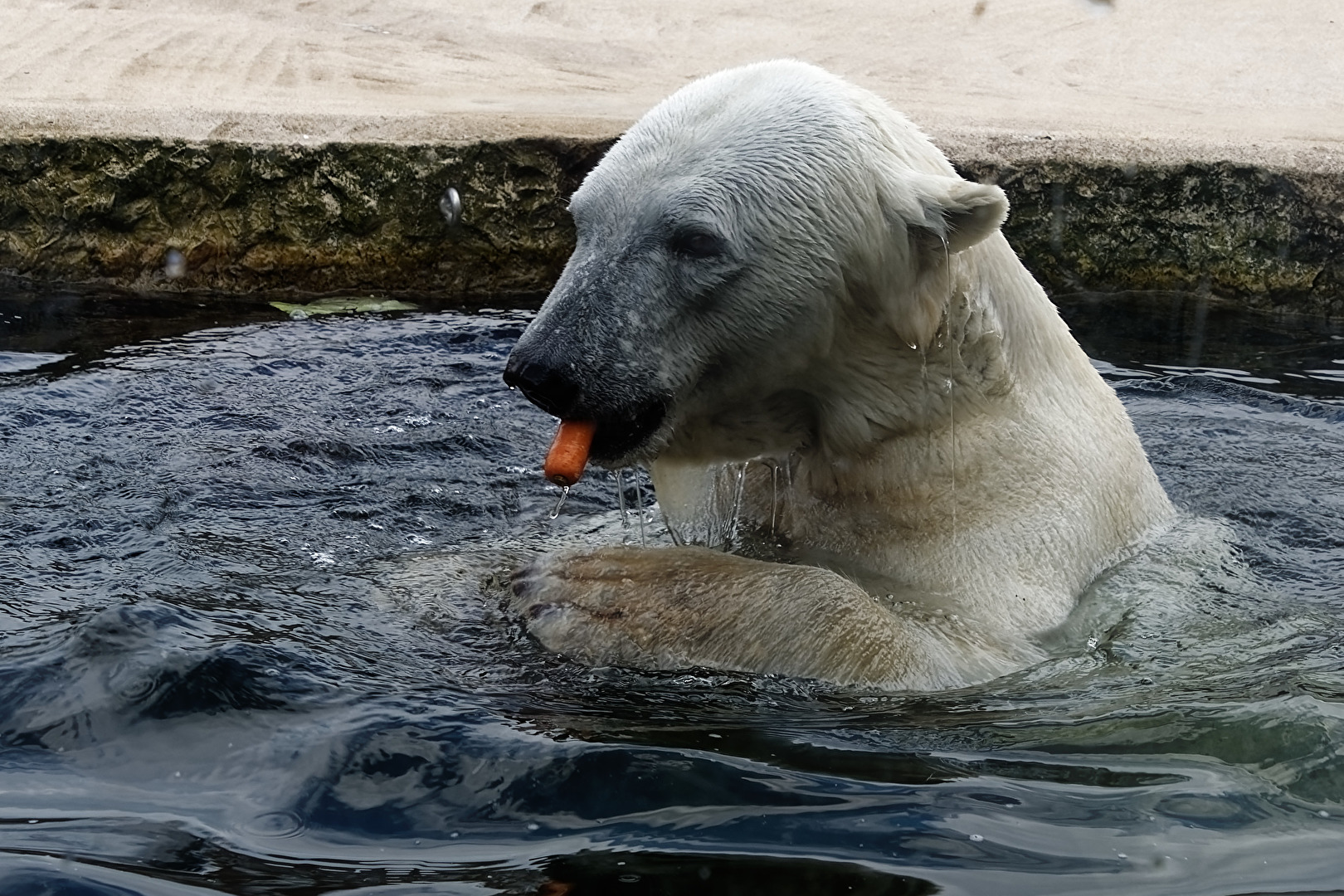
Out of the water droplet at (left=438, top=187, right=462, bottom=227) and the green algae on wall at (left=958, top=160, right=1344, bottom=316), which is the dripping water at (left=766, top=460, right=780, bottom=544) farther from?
the water droplet at (left=438, top=187, right=462, bottom=227)

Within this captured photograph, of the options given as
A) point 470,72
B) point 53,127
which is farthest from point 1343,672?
point 470,72

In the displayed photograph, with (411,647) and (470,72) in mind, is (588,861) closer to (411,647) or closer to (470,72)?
(411,647)

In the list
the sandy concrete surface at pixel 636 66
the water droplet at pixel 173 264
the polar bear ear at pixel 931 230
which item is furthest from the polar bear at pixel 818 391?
the water droplet at pixel 173 264

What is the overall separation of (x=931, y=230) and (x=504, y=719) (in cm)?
117

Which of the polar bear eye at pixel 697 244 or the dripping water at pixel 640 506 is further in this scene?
the dripping water at pixel 640 506

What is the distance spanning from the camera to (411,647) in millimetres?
2857

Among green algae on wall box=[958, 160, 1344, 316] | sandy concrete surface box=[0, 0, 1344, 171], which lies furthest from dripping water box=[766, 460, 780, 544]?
sandy concrete surface box=[0, 0, 1344, 171]

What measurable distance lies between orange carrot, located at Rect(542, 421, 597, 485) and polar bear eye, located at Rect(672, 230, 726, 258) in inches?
13.9

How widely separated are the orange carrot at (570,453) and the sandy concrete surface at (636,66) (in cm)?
349

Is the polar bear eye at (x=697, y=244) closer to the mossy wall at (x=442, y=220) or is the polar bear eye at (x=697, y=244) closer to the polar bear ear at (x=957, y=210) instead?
the polar bear ear at (x=957, y=210)

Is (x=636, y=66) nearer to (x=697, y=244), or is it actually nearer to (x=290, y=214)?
(x=290, y=214)

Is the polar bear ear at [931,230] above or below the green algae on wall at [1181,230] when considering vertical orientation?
above

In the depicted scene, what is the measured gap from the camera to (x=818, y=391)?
296 centimetres

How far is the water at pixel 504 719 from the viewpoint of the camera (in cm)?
205
